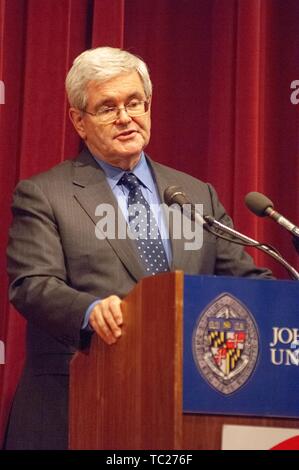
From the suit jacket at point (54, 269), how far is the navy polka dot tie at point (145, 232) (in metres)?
0.03

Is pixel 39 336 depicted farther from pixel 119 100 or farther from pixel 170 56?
pixel 170 56

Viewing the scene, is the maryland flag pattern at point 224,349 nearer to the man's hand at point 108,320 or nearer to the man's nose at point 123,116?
the man's hand at point 108,320

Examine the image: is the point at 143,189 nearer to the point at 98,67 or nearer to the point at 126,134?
the point at 126,134

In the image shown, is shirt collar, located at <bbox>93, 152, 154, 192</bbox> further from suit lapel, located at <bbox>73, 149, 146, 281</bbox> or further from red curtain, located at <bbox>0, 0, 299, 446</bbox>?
red curtain, located at <bbox>0, 0, 299, 446</bbox>

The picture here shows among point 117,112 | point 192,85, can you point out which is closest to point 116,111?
point 117,112

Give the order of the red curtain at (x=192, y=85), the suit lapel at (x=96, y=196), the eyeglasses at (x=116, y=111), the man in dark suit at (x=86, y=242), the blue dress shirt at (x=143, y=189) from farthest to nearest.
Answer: the red curtain at (x=192, y=85)
the eyeglasses at (x=116, y=111)
the blue dress shirt at (x=143, y=189)
the suit lapel at (x=96, y=196)
the man in dark suit at (x=86, y=242)

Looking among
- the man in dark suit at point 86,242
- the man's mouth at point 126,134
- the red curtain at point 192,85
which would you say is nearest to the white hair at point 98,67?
the man in dark suit at point 86,242

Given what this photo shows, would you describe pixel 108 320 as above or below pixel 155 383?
above

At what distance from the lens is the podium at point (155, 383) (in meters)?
1.86

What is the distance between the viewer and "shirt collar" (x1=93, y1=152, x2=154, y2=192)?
2738 mm

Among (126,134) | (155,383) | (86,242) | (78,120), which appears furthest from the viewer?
(78,120)

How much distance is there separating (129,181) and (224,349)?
0.92 metres

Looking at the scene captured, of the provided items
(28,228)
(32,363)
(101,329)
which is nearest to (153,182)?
(28,228)

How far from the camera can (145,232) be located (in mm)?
2600
